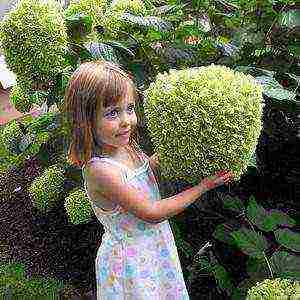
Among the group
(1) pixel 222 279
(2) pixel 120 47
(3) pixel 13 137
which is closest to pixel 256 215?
(1) pixel 222 279

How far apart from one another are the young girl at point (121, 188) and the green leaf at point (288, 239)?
28 centimetres

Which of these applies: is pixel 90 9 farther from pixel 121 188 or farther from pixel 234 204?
pixel 234 204

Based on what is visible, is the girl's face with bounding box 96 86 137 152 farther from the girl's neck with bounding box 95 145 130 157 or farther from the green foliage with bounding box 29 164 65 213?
the green foliage with bounding box 29 164 65 213

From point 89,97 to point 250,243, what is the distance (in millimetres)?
602

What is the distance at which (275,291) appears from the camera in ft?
4.12

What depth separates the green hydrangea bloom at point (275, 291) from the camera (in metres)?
1.21

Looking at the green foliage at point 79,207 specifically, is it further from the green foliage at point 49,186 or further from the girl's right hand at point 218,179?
the girl's right hand at point 218,179

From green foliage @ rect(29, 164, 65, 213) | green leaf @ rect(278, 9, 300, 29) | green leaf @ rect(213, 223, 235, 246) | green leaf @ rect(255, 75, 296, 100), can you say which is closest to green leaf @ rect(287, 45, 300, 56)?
green leaf @ rect(278, 9, 300, 29)

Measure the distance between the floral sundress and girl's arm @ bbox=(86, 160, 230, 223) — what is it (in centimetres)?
5

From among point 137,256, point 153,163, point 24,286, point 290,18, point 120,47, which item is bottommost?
point 24,286

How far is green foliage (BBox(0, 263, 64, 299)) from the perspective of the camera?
2309 mm

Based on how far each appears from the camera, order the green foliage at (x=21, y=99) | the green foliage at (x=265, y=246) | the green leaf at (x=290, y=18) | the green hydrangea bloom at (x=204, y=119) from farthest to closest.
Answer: the green foliage at (x=21, y=99) → the green leaf at (x=290, y=18) → the green foliage at (x=265, y=246) → the green hydrangea bloom at (x=204, y=119)

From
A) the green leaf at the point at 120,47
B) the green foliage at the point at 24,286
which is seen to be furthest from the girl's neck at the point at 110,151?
the green foliage at the point at 24,286

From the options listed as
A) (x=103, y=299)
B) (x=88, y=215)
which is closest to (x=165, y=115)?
(x=103, y=299)
